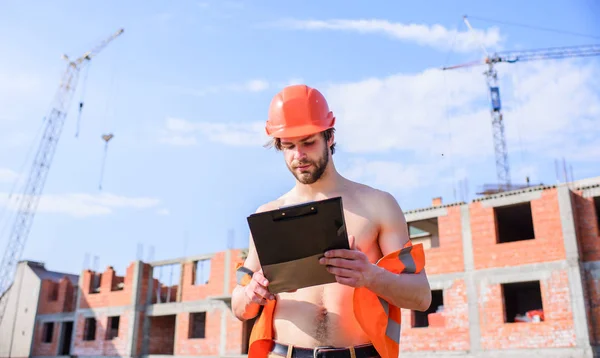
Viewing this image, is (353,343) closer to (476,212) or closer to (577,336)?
(577,336)

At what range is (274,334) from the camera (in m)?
2.54

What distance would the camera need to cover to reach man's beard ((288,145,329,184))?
2590 mm

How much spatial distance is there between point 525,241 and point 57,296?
96.1 feet

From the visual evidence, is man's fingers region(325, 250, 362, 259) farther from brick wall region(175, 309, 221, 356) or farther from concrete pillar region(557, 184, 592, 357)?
brick wall region(175, 309, 221, 356)

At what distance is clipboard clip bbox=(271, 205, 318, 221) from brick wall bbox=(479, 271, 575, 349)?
58.2 ft

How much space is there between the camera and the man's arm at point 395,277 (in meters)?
2.19

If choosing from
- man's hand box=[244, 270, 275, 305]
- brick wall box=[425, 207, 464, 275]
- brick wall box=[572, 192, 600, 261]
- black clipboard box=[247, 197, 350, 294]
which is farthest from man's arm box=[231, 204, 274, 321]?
brick wall box=[425, 207, 464, 275]

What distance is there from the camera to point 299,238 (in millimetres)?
2047

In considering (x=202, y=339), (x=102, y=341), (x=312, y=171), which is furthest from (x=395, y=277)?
(x=102, y=341)

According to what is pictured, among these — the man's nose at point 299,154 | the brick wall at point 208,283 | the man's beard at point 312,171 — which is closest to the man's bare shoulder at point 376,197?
the man's beard at point 312,171

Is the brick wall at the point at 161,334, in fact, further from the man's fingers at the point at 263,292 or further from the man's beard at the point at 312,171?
the man's fingers at the point at 263,292

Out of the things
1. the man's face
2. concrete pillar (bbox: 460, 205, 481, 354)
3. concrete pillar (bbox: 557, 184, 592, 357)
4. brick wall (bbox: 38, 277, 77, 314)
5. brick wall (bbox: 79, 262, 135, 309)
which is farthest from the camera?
brick wall (bbox: 38, 277, 77, 314)

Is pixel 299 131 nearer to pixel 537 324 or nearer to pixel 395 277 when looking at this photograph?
pixel 395 277

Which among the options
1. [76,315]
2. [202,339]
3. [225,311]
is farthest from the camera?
[76,315]
